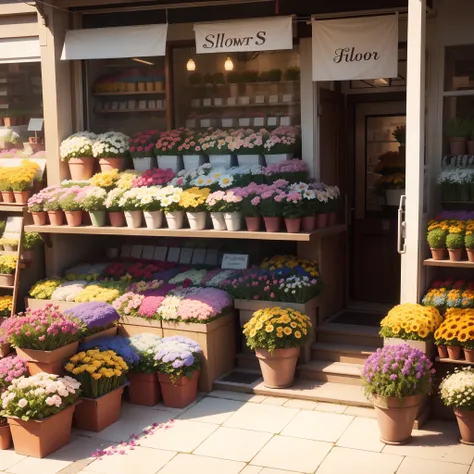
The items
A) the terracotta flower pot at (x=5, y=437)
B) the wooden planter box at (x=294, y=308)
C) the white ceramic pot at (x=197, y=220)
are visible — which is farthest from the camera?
the white ceramic pot at (x=197, y=220)

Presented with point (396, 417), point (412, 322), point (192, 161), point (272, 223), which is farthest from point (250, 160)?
point (396, 417)

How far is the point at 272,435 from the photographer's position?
700 centimetres

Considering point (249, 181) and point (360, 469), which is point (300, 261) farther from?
point (360, 469)

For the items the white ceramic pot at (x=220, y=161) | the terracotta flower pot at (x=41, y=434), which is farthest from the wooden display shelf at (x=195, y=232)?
the terracotta flower pot at (x=41, y=434)

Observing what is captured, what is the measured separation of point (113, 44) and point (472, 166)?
184 inches

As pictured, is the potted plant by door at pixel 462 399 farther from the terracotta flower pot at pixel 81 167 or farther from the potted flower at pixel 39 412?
the terracotta flower pot at pixel 81 167

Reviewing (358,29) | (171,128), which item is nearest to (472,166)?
(358,29)

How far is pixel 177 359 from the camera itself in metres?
7.66

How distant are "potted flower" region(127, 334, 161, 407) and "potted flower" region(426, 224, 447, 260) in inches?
121

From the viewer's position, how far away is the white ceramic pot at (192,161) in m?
9.33

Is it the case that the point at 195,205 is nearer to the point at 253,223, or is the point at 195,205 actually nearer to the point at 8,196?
the point at 253,223

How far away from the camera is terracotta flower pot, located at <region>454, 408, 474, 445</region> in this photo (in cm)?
659

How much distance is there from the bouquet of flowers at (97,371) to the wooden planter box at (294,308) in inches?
66.2

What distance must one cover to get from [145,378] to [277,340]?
1.46m
